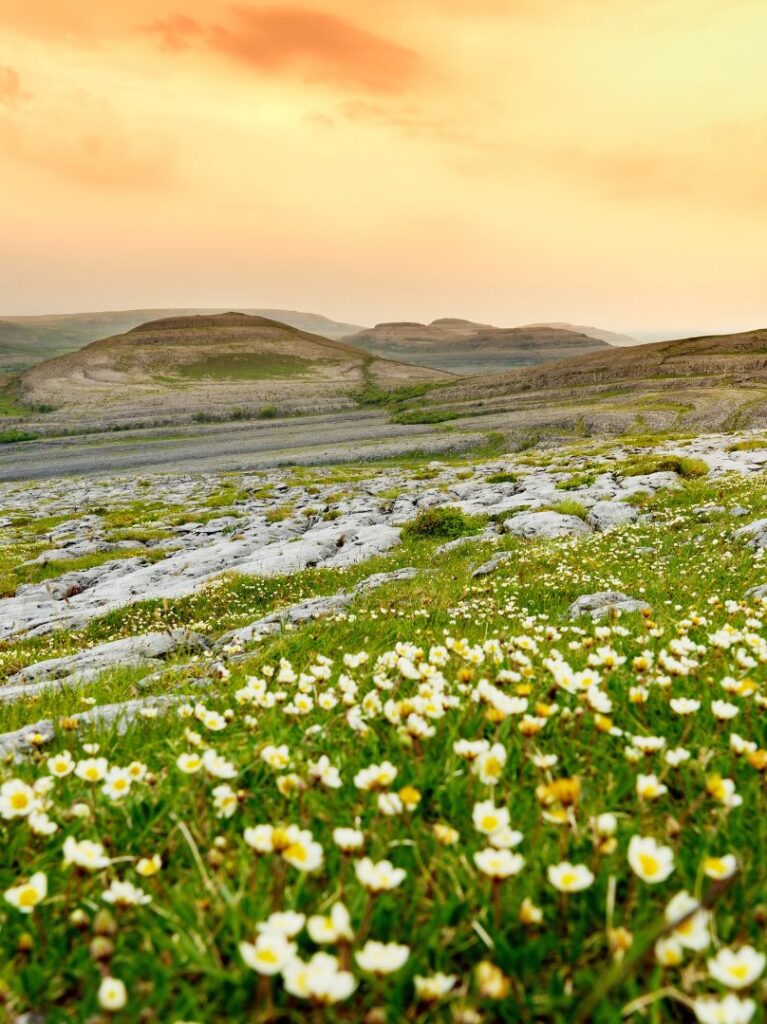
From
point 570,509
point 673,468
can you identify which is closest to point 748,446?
point 673,468

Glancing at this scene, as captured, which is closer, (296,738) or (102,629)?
(296,738)

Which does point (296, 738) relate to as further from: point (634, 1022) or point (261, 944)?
point (634, 1022)

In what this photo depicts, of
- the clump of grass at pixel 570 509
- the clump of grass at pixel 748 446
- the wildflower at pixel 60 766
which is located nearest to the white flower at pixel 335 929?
the wildflower at pixel 60 766

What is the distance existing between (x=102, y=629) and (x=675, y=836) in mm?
17287

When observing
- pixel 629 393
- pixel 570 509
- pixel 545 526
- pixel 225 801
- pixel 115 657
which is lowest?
pixel 545 526

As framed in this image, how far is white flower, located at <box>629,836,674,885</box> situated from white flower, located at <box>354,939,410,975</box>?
906mm

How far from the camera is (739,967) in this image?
176 centimetres

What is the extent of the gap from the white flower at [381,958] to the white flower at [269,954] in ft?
0.75

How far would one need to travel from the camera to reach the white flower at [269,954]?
1707 mm

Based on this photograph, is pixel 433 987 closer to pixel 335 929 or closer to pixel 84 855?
pixel 335 929

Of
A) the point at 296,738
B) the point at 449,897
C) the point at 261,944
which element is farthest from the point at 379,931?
the point at 296,738

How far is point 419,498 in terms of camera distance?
38062 mm

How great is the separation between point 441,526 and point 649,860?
23.5 meters

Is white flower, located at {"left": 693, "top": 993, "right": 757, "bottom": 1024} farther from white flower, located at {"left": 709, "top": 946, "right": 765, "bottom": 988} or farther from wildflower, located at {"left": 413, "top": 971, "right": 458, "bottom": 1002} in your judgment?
wildflower, located at {"left": 413, "top": 971, "right": 458, "bottom": 1002}
